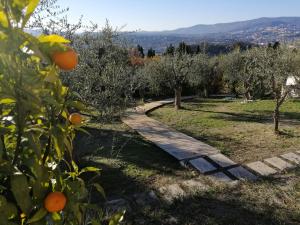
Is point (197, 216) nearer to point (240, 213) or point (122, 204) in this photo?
point (240, 213)

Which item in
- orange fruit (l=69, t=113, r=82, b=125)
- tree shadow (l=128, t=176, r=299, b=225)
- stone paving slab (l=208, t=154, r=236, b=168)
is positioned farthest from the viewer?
stone paving slab (l=208, t=154, r=236, b=168)

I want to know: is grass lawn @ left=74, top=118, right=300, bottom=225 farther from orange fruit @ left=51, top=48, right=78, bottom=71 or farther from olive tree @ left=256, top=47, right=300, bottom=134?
orange fruit @ left=51, top=48, right=78, bottom=71

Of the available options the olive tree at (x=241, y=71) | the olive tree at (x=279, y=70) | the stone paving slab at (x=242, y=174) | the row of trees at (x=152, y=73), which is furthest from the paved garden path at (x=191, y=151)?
the olive tree at (x=241, y=71)

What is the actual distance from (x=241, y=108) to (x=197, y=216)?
10.6 metres

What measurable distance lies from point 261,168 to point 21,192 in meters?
6.29

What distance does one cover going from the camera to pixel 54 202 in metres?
1.19

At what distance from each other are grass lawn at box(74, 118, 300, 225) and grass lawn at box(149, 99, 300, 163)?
155 centimetres

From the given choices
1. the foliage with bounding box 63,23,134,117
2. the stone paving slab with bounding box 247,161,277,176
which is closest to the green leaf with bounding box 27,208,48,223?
the foliage with bounding box 63,23,134,117

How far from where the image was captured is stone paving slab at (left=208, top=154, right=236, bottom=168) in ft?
22.9

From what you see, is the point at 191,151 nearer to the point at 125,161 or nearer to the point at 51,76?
the point at 125,161

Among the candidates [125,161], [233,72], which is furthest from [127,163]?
[233,72]

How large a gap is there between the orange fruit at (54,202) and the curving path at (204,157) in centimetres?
531

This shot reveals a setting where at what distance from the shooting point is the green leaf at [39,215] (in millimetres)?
1171

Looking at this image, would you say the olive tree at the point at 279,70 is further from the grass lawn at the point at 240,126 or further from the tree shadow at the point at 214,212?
the tree shadow at the point at 214,212
